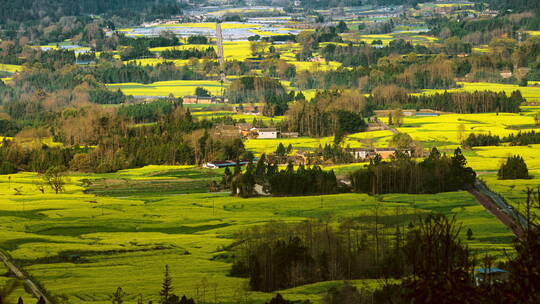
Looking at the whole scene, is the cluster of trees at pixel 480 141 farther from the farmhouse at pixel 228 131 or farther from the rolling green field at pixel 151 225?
the rolling green field at pixel 151 225

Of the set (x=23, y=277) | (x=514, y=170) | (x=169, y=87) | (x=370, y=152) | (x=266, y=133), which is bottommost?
(x=169, y=87)

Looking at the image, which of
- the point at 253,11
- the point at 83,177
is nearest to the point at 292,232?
the point at 83,177

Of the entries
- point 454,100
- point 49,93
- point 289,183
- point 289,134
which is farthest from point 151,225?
point 49,93

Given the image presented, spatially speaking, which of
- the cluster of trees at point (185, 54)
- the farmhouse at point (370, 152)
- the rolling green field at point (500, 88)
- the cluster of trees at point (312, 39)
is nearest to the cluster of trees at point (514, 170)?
the farmhouse at point (370, 152)

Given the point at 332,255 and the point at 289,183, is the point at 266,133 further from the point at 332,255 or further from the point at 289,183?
the point at 332,255

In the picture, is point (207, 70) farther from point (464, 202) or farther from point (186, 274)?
point (186, 274)
